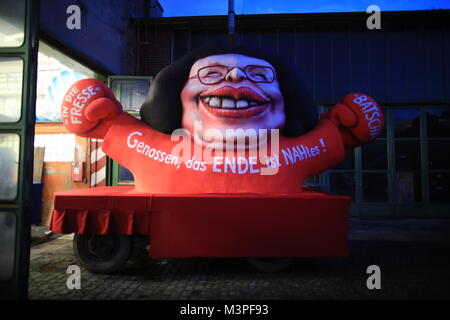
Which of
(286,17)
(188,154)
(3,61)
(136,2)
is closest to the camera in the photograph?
(3,61)

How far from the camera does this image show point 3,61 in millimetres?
2830

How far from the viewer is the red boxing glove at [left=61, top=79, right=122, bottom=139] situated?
4227mm

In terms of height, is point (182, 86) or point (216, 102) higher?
point (182, 86)

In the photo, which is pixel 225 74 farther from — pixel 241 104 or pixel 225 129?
pixel 225 129

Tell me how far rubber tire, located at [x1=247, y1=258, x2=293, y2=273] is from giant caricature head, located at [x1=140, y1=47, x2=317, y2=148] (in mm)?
1724

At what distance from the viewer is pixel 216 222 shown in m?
3.67

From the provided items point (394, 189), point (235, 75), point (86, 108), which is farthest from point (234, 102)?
point (394, 189)

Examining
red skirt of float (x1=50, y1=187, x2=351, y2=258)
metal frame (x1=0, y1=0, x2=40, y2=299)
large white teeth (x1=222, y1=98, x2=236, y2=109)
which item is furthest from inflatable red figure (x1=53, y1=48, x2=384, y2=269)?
metal frame (x1=0, y1=0, x2=40, y2=299)

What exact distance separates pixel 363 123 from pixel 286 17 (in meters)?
4.49

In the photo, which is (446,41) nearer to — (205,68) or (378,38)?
(378,38)

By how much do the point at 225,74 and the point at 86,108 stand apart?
1.97 m

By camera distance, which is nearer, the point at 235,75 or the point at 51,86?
the point at 235,75

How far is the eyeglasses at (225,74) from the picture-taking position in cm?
435
